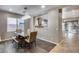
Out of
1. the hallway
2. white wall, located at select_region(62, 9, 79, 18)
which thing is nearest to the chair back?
the hallway

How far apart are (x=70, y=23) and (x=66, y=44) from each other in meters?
0.59

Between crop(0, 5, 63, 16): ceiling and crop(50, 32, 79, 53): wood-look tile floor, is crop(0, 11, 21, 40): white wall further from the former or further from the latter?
crop(50, 32, 79, 53): wood-look tile floor

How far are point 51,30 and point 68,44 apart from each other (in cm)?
66

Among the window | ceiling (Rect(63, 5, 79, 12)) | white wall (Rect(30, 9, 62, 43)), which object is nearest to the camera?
ceiling (Rect(63, 5, 79, 12))

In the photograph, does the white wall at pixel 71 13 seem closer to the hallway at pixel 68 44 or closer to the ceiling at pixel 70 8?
the ceiling at pixel 70 8

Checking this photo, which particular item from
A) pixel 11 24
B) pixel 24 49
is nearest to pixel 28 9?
pixel 11 24

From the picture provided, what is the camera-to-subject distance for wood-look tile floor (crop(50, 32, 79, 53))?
2.60 metres

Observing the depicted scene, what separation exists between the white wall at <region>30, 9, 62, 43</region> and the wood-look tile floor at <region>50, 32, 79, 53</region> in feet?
0.75

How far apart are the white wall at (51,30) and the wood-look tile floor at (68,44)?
9.0 inches

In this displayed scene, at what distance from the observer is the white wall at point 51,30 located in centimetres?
281

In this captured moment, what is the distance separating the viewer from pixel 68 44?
2.69 m
